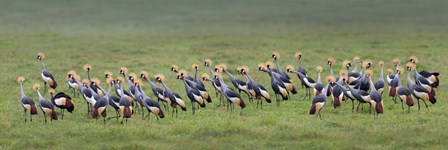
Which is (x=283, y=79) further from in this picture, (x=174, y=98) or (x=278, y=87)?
(x=174, y=98)

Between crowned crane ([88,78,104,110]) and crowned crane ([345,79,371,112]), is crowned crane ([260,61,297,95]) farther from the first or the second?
crowned crane ([88,78,104,110])

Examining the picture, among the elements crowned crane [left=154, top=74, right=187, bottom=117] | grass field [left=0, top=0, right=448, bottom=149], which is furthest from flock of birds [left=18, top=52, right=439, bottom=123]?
grass field [left=0, top=0, right=448, bottom=149]

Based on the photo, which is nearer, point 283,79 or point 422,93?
point 422,93

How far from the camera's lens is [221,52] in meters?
32.7

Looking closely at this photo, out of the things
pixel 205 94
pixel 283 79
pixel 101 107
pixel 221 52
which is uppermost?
pixel 221 52

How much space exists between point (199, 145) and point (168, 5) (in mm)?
38655

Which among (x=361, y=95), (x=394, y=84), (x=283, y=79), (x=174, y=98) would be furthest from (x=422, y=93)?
(x=174, y=98)

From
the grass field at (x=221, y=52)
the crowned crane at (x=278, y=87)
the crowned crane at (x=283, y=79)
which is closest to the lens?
the grass field at (x=221, y=52)

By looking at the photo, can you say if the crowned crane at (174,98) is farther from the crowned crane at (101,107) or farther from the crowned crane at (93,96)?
the crowned crane at (101,107)

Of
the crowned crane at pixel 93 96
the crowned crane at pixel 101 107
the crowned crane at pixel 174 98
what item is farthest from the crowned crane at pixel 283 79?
the crowned crane at pixel 101 107

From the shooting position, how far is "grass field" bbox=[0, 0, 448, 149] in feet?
51.5

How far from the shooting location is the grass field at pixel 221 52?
15.7 meters

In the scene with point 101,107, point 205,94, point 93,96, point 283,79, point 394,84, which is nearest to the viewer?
point 101,107

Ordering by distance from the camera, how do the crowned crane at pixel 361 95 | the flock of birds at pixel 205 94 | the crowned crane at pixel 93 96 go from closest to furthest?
the flock of birds at pixel 205 94 → the crowned crane at pixel 93 96 → the crowned crane at pixel 361 95
